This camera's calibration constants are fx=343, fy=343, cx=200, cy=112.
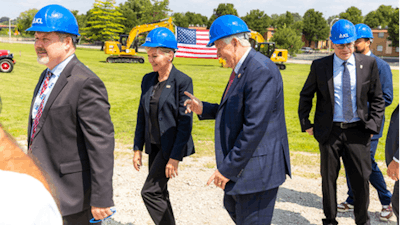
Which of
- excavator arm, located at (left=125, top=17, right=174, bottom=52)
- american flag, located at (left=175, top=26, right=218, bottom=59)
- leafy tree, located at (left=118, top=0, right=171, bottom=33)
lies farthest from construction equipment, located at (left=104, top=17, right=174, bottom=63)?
leafy tree, located at (left=118, top=0, right=171, bottom=33)

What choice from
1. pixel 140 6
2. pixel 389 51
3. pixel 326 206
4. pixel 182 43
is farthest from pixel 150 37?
pixel 389 51

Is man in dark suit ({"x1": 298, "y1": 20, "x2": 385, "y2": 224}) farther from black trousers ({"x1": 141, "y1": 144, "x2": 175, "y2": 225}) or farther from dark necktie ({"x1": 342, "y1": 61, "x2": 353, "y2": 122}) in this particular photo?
black trousers ({"x1": 141, "y1": 144, "x2": 175, "y2": 225})

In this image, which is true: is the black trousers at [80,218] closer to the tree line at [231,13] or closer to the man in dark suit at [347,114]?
the man in dark suit at [347,114]

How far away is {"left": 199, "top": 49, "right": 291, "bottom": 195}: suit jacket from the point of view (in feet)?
8.48

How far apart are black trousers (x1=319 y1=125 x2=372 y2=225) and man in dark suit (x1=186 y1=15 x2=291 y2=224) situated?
4.20 ft

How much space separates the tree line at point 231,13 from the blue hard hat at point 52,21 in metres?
54.1

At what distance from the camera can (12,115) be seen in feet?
34.2

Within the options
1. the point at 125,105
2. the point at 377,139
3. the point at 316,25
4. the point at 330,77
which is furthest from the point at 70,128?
the point at 316,25

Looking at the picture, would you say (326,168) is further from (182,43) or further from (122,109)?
(182,43)

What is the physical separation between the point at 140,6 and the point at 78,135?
85.1 m

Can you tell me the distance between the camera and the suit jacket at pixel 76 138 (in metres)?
2.38

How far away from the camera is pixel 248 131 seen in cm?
256

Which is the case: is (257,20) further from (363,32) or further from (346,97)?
(346,97)

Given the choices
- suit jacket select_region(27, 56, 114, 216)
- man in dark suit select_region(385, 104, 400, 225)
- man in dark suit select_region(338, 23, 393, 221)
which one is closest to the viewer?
suit jacket select_region(27, 56, 114, 216)
